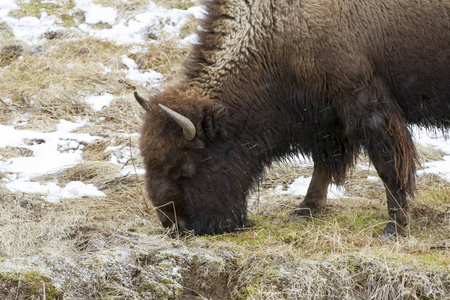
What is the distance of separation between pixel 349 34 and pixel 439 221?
6.19 feet

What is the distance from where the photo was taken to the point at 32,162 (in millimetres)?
6301

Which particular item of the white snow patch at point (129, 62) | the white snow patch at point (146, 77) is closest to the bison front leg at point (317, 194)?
the white snow patch at point (146, 77)

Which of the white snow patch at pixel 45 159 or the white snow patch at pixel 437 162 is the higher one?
the white snow patch at pixel 437 162

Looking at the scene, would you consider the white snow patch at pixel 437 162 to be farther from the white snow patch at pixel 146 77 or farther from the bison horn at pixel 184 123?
the white snow patch at pixel 146 77

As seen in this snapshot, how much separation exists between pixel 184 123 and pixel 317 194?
6.20 feet

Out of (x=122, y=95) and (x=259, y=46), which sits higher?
(x=259, y=46)

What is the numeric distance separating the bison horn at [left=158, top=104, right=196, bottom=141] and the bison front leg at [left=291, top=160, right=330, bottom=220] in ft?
5.36

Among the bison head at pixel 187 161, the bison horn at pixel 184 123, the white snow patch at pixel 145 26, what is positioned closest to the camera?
the bison horn at pixel 184 123

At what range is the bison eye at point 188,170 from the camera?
14.6 ft

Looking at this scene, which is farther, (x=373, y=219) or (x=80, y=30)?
(x=80, y=30)

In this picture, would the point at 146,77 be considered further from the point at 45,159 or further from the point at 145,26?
the point at 45,159

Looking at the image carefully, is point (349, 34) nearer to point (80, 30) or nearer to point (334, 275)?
point (334, 275)

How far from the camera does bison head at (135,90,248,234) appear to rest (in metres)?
4.38

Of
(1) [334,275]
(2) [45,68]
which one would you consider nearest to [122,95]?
(2) [45,68]
